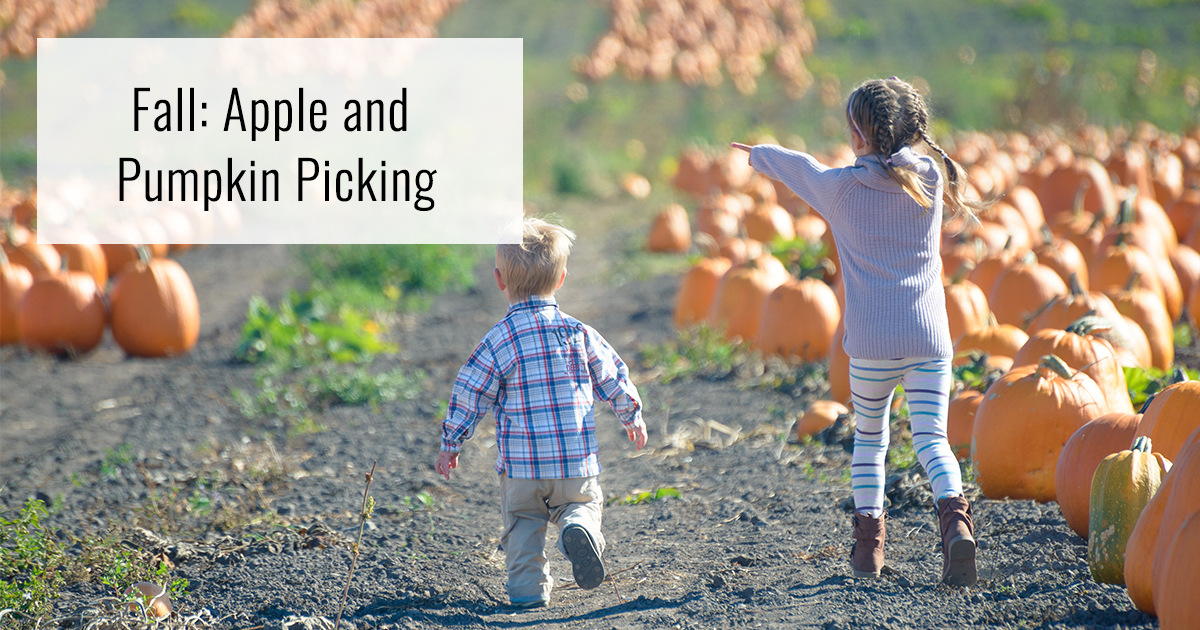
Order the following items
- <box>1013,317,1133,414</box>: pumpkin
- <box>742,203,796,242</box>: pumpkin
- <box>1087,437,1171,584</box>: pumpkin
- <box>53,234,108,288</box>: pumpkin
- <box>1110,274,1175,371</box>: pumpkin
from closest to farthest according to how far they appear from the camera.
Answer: <box>1087,437,1171,584</box>: pumpkin < <box>1013,317,1133,414</box>: pumpkin < <box>1110,274,1175,371</box>: pumpkin < <box>53,234,108,288</box>: pumpkin < <box>742,203,796,242</box>: pumpkin

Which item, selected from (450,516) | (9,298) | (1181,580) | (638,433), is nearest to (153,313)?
(9,298)

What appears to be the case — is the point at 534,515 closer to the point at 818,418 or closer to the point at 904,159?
the point at 904,159

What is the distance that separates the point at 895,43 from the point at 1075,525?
85.9 feet

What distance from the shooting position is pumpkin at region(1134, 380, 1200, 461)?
3.21 meters

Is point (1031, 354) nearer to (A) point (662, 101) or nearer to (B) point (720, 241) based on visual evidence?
(B) point (720, 241)

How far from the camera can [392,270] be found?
9062 millimetres

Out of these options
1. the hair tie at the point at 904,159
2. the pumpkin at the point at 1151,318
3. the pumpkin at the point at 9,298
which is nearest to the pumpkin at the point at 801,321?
the pumpkin at the point at 1151,318

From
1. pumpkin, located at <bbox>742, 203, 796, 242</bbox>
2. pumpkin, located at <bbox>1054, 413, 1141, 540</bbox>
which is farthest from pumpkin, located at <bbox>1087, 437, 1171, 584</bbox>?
pumpkin, located at <bbox>742, 203, 796, 242</bbox>

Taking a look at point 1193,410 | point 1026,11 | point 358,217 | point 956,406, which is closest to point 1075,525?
point 1193,410

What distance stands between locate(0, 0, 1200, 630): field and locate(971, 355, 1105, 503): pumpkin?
10 centimetres

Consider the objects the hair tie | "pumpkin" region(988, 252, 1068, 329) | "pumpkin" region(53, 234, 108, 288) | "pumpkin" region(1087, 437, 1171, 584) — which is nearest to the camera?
"pumpkin" region(1087, 437, 1171, 584)

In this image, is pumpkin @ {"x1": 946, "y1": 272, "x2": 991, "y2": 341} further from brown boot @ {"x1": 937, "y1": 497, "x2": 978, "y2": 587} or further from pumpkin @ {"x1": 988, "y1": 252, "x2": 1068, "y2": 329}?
brown boot @ {"x1": 937, "y1": 497, "x2": 978, "y2": 587}

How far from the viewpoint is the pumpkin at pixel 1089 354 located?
3.83 meters

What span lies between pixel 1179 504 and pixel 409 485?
9.52ft
